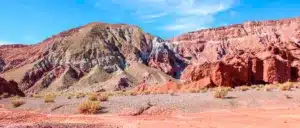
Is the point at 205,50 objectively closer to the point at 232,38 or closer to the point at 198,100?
the point at 232,38

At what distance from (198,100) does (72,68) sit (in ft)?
286

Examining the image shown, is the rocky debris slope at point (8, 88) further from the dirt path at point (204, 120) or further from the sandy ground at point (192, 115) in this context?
the dirt path at point (204, 120)

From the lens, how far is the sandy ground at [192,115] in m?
20.2

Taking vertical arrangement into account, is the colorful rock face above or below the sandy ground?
above

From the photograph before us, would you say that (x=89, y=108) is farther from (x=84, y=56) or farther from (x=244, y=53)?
(x=84, y=56)

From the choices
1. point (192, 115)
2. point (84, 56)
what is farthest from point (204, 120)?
point (84, 56)

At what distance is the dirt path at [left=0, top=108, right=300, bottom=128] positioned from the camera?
19.8m

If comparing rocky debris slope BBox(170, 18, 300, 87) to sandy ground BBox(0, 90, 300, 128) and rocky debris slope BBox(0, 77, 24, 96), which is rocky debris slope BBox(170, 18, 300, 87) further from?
sandy ground BBox(0, 90, 300, 128)

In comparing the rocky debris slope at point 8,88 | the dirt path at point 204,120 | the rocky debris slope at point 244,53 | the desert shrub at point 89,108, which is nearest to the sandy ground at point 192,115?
the dirt path at point 204,120

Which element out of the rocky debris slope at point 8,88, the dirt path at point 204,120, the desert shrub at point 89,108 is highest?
the rocky debris slope at point 8,88

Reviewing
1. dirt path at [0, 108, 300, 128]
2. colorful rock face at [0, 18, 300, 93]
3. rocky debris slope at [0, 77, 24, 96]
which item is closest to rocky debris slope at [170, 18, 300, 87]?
colorful rock face at [0, 18, 300, 93]

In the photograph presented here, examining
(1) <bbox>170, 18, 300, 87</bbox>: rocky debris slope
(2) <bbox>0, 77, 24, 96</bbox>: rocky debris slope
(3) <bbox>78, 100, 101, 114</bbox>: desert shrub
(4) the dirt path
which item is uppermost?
(1) <bbox>170, 18, 300, 87</bbox>: rocky debris slope

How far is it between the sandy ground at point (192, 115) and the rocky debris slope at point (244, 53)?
2129cm

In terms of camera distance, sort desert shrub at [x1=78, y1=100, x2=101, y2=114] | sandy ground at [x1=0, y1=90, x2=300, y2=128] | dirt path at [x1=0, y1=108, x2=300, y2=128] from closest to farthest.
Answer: dirt path at [x1=0, y1=108, x2=300, y2=128] → sandy ground at [x1=0, y1=90, x2=300, y2=128] → desert shrub at [x1=78, y1=100, x2=101, y2=114]
